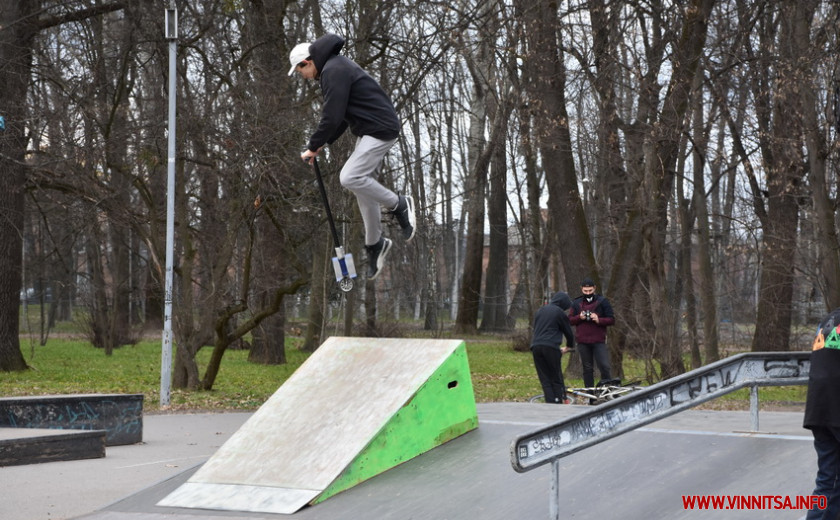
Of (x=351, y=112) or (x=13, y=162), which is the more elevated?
(x=13, y=162)

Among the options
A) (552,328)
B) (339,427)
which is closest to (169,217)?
(552,328)

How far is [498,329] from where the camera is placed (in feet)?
132

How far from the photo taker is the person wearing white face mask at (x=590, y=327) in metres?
12.8

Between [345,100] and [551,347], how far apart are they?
5874 millimetres

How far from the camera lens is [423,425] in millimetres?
7086

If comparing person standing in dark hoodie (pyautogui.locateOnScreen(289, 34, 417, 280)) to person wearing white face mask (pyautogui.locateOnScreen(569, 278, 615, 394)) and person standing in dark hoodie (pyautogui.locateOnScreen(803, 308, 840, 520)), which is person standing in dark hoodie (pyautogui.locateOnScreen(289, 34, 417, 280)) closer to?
person standing in dark hoodie (pyautogui.locateOnScreen(803, 308, 840, 520))

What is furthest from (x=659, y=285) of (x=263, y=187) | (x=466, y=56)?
(x=263, y=187)

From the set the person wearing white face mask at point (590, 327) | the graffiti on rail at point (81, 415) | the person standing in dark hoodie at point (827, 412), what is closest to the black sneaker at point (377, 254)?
the graffiti on rail at point (81, 415)

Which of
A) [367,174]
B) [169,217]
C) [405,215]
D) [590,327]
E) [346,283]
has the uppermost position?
[169,217]

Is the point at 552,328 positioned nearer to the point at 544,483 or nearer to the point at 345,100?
the point at 345,100

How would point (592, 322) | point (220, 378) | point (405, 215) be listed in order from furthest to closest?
point (220, 378) < point (592, 322) < point (405, 215)

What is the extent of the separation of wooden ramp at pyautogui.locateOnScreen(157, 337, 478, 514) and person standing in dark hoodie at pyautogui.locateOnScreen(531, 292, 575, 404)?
4.53 metres

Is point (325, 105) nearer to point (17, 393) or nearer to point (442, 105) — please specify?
point (17, 393)

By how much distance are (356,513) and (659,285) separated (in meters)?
12.3
